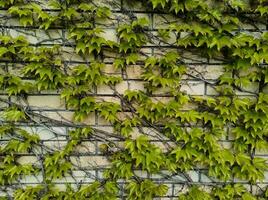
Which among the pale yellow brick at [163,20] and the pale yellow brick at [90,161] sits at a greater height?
the pale yellow brick at [163,20]

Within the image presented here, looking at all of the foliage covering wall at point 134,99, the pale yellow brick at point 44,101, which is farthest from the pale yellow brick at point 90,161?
the pale yellow brick at point 44,101

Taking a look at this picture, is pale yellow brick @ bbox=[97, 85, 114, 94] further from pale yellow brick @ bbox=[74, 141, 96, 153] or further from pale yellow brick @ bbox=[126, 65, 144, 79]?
pale yellow brick @ bbox=[74, 141, 96, 153]

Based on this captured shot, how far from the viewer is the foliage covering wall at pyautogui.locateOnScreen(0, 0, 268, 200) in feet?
6.77

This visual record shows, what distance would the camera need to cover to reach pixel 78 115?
2.14 m

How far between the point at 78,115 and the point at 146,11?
0.77 meters

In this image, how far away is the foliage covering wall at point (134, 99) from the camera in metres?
2.06

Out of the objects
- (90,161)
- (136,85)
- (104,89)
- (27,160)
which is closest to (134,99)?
(136,85)

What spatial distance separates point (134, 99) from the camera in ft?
7.12

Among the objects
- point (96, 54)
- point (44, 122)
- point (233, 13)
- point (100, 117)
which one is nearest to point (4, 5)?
point (96, 54)

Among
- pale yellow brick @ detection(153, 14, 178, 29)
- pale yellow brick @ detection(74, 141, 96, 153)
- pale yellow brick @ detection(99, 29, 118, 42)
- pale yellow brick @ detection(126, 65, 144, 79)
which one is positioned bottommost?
pale yellow brick @ detection(74, 141, 96, 153)

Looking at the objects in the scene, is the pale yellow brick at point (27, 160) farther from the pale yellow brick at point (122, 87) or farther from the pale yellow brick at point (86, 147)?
the pale yellow brick at point (122, 87)

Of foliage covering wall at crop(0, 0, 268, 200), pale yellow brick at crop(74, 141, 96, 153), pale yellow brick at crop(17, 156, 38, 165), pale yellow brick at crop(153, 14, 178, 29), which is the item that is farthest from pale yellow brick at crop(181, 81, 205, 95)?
pale yellow brick at crop(17, 156, 38, 165)

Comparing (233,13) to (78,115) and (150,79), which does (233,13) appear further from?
(78,115)

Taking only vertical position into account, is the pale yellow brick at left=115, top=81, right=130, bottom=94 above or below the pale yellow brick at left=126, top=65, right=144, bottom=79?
below
